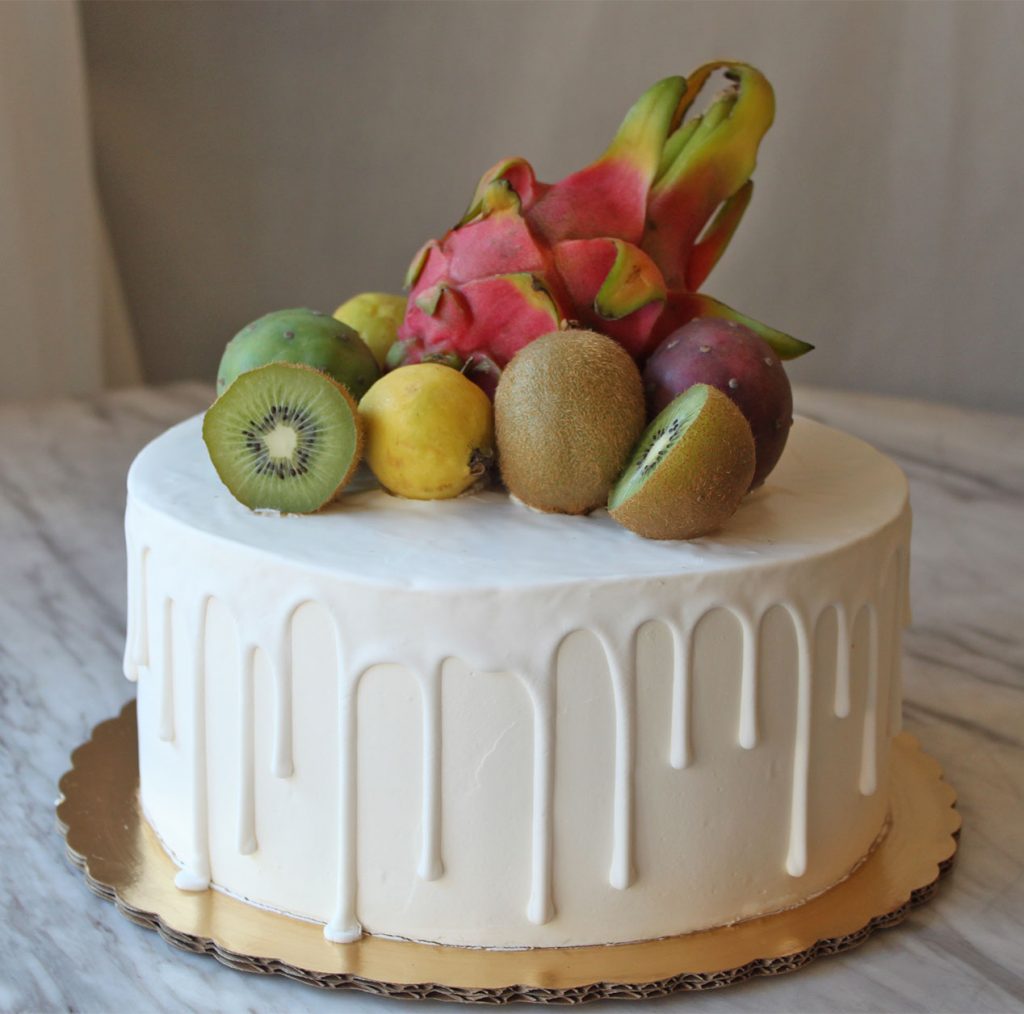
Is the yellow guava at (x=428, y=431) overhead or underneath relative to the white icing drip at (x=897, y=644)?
overhead

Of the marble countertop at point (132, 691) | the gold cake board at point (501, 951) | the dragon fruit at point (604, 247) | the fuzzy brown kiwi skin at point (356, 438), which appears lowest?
the marble countertop at point (132, 691)

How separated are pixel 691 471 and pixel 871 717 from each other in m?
0.38

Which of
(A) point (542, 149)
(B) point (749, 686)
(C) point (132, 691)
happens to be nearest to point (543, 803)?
(B) point (749, 686)

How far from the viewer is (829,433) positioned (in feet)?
5.57

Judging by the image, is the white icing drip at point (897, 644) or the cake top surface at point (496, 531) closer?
the cake top surface at point (496, 531)

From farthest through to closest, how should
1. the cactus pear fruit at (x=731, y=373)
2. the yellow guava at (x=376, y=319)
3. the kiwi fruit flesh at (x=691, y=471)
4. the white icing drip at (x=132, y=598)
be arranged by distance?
the yellow guava at (x=376, y=319) → the white icing drip at (x=132, y=598) → the cactus pear fruit at (x=731, y=373) → the kiwi fruit flesh at (x=691, y=471)

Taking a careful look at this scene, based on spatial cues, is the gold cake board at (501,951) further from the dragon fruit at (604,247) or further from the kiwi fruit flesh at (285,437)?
the dragon fruit at (604,247)

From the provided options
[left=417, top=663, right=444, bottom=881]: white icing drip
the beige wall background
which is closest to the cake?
[left=417, top=663, right=444, bottom=881]: white icing drip

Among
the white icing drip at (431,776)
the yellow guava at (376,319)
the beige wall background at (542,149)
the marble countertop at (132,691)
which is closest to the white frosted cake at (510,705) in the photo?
the white icing drip at (431,776)

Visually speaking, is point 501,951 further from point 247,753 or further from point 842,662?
point 842,662

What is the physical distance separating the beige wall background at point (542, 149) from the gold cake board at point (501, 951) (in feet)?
6.90

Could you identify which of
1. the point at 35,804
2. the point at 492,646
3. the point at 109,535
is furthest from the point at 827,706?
the point at 109,535

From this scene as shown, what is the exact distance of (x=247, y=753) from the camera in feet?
4.30

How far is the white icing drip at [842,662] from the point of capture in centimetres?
132
